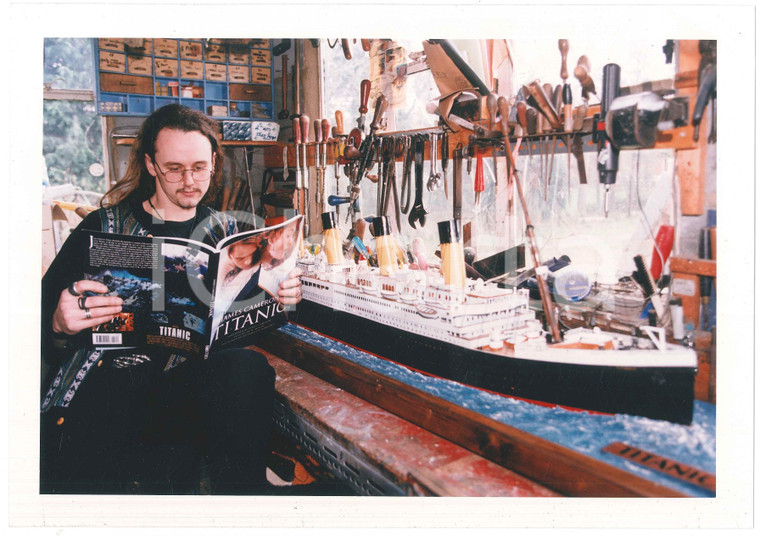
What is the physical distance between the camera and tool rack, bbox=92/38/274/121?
213 centimetres

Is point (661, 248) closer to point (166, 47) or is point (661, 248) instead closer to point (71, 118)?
point (166, 47)

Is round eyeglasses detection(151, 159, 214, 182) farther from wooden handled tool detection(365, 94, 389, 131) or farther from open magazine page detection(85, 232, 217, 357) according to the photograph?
wooden handled tool detection(365, 94, 389, 131)

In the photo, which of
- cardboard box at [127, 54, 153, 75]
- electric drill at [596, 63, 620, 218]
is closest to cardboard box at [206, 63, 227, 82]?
cardboard box at [127, 54, 153, 75]

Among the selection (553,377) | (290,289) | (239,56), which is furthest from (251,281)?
(553,377)

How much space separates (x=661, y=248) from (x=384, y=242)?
101 centimetres

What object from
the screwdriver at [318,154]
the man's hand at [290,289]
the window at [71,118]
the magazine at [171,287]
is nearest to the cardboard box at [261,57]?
the screwdriver at [318,154]

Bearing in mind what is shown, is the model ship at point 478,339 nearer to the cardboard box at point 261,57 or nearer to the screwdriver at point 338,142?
the screwdriver at point 338,142

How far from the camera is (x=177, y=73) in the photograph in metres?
2.21

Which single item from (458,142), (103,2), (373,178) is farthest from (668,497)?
(103,2)

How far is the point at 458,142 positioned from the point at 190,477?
1.56 metres

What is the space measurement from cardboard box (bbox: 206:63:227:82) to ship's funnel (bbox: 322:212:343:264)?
27.3 inches

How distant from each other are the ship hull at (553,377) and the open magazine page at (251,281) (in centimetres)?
43

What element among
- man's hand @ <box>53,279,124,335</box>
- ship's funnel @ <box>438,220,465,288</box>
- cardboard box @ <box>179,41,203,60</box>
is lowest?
man's hand @ <box>53,279,124,335</box>

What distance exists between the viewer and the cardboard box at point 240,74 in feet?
7.46
